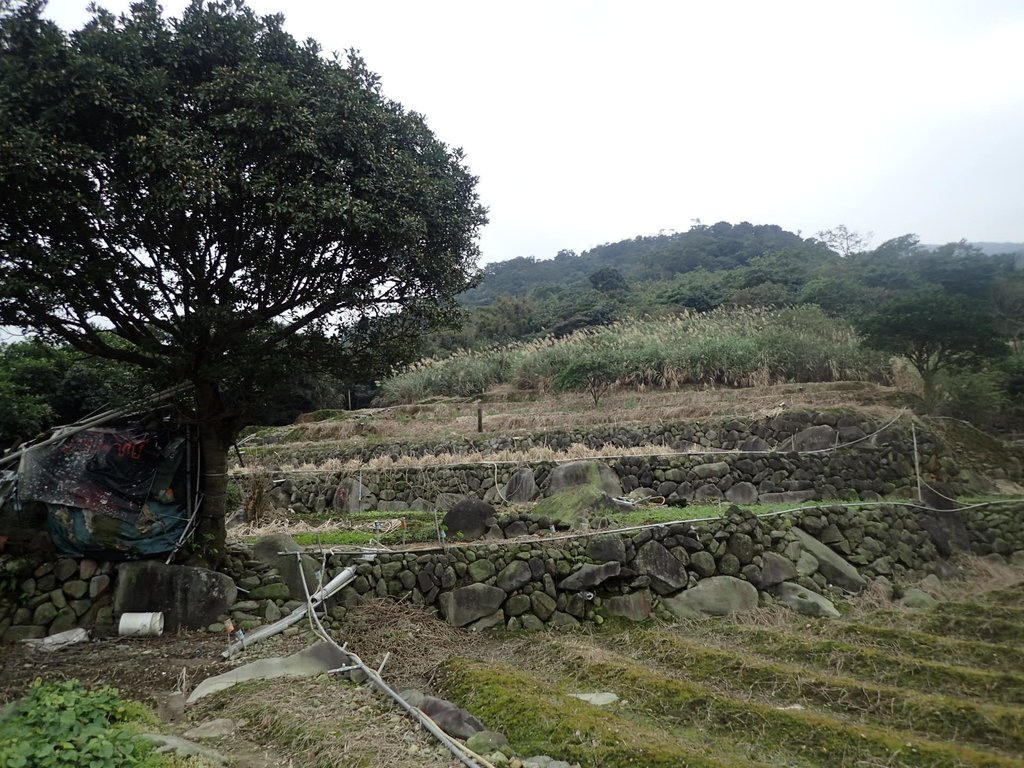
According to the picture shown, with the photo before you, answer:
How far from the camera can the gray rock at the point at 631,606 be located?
775 cm

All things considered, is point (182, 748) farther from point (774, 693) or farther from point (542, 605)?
point (542, 605)

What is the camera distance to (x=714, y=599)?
7949mm

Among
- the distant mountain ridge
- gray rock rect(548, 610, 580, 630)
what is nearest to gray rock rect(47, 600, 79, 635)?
gray rock rect(548, 610, 580, 630)

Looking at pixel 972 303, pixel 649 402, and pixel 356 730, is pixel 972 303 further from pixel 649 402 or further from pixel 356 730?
pixel 356 730

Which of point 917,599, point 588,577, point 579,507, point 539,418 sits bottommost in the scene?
point 917,599

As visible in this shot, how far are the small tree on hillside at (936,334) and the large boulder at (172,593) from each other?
52.8 feet

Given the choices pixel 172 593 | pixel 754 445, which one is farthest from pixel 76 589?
pixel 754 445

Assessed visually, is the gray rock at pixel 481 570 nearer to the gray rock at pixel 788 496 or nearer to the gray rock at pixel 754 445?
the gray rock at pixel 788 496

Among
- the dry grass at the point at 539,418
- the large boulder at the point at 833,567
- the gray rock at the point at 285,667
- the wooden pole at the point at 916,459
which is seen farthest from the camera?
the dry grass at the point at 539,418

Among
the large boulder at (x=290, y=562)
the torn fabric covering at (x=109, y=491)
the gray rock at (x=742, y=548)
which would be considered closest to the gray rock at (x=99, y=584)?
the torn fabric covering at (x=109, y=491)

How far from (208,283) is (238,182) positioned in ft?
4.48

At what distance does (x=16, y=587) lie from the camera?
658 cm

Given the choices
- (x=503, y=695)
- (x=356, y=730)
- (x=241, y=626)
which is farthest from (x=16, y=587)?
(x=503, y=695)

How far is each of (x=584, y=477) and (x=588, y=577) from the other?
3914 millimetres
